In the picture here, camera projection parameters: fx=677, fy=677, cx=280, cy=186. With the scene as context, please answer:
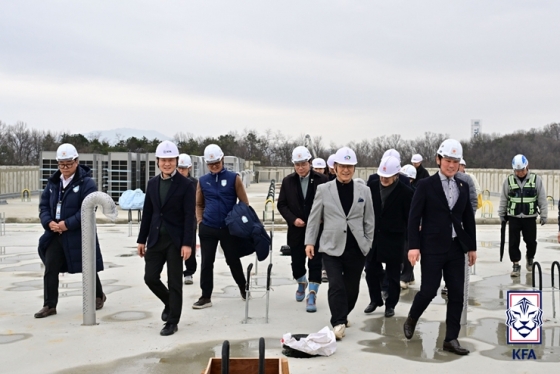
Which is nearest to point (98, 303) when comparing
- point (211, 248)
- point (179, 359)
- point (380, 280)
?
point (211, 248)

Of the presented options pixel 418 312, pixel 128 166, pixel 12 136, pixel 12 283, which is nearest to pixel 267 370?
pixel 418 312

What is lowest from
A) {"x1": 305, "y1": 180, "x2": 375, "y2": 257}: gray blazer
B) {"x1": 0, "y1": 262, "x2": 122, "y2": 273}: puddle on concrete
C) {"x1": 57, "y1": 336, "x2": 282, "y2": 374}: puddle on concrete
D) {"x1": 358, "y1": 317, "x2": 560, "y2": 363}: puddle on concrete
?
{"x1": 0, "y1": 262, "x2": 122, "y2": 273}: puddle on concrete

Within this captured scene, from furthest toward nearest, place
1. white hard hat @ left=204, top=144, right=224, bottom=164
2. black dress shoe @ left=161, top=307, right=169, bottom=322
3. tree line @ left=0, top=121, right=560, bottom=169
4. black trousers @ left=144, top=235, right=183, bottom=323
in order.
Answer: tree line @ left=0, top=121, right=560, bottom=169 → white hard hat @ left=204, top=144, right=224, bottom=164 → black dress shoe @ left=161, top=307, right=169, bottom=322 → black trousers @ left=144, top=235, right=183, bottom=323

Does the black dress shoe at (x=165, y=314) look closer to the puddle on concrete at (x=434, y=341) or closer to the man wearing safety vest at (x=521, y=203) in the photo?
the puddle on concrete at (x=434, y=341)

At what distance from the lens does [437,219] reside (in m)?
6.48

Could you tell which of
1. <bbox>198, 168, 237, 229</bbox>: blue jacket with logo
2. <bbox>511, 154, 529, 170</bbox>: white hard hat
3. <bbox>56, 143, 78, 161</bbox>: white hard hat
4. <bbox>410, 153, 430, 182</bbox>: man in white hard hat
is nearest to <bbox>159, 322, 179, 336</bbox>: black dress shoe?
<bbox>198, 168, 237, 229</bbox>: blue jacket with logo

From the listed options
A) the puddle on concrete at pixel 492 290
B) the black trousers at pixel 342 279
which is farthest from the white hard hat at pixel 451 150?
the puddle on concrete at pixel 492 290

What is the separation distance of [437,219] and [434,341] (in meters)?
1.32

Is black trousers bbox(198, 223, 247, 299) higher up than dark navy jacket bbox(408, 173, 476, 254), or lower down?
lower down

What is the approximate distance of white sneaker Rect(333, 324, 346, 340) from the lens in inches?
270

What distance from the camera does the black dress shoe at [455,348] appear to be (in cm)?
638

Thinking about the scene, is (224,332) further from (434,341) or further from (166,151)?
(434,341)

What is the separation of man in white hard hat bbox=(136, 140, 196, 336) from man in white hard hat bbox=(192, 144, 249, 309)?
1.01 m

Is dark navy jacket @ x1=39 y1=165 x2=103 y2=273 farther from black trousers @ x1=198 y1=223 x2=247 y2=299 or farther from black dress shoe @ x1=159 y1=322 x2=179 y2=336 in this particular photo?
black dress shoe @ x1=159 y1=322 x2=179 y2=336
